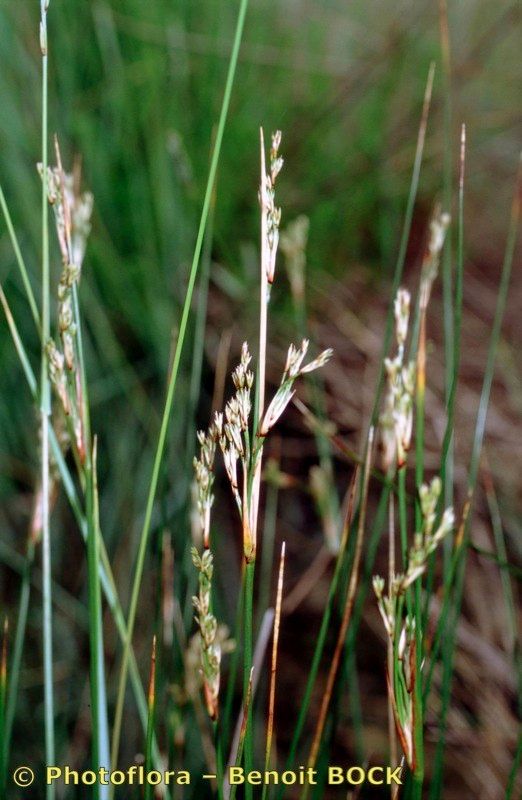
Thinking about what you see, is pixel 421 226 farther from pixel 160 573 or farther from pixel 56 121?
pixel 160 573

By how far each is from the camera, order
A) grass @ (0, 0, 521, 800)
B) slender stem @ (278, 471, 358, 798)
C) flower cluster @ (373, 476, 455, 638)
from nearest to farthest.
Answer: flower cluster @ (373, 476, 455, 638) < slender stem @ (278, 471, 358, 798) < grass @ (0, 0, 521, 800)

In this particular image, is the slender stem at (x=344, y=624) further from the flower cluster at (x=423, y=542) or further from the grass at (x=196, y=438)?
the flower cluster at (x=423, y=542)

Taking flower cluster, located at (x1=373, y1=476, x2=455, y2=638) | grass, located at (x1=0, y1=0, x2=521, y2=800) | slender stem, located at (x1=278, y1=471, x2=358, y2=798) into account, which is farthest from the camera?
grass, located at (x1=0, y1=0, x2=521, y2=800)

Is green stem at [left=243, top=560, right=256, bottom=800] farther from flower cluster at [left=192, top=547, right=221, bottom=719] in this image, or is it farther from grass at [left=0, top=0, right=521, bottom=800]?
grass at [left=0, top=0, right=521, bottom=800]

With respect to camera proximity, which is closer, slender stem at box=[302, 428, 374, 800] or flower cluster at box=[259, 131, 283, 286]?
flower cluster at box=[259, 131, 283, 286]

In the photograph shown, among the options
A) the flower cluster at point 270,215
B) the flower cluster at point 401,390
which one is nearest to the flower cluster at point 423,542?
the flower cluster at point 401,390

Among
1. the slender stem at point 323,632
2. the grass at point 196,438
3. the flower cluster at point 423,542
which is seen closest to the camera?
the flower cluster at point 423,542

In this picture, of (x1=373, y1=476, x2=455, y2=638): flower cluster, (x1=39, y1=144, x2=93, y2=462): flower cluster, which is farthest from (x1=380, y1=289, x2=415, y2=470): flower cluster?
(x1=39, y1=144, x2=93, y2=462): flower cluster

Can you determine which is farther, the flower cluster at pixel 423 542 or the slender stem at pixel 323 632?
the slender stem at pixel 323 632

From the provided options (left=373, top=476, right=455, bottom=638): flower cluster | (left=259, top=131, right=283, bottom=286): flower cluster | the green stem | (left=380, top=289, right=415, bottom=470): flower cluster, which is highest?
(left=259, top=131, right=283, bottom=286): flower cluster

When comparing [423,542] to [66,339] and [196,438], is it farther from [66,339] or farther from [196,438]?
[196,438]

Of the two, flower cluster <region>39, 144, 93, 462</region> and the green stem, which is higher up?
flower cluster <region>39, 144, 93, 462</region>

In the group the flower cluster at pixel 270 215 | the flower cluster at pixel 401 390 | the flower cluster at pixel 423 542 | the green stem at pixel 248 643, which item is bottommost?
the green stem at pixel 248 643
